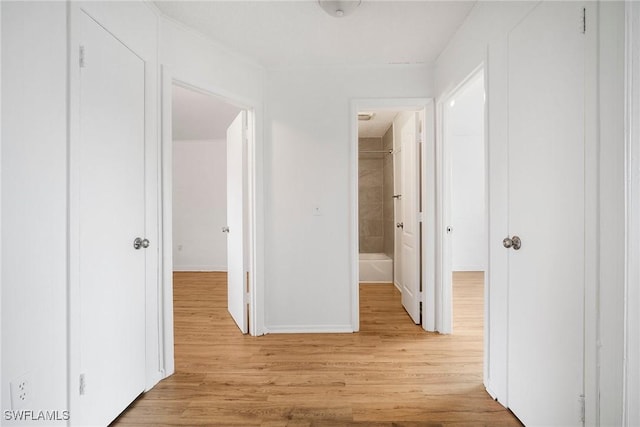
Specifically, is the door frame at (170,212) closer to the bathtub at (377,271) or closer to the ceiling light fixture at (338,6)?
the ceiling light fixture at (338,6)

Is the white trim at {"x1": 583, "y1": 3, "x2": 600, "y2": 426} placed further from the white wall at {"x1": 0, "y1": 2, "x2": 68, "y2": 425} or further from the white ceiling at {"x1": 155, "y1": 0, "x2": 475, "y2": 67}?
the white wall at {"x1": 0, "y1": 2, "x2": 68, "y2": 425}

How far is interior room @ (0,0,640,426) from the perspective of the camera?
1.17 m

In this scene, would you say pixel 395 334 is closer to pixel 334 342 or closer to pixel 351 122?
pixel 334 342

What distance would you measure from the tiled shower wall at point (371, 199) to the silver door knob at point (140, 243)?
4.39 meters

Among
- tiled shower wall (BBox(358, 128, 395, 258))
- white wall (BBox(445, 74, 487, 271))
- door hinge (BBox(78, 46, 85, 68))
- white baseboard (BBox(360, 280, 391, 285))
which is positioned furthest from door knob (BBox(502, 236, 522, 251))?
white wall (BBox(445, 74, 487, 271))

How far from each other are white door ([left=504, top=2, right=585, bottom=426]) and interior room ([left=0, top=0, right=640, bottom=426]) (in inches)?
0.4

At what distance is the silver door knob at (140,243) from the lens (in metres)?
1.84

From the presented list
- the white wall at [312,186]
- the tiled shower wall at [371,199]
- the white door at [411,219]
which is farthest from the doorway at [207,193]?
the tiled shower wall at [371,199]

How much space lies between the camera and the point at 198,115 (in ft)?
16.3

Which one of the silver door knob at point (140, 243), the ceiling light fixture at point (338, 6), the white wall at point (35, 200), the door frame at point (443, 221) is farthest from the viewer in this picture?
the door frame at point (443, 221)

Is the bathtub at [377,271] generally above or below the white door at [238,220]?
below

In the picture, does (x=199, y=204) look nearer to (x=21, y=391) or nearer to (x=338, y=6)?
(x=338, y=6)

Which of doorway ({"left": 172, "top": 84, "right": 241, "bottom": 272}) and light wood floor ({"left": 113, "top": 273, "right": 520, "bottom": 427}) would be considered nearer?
light wood floor ({"left": 113, "top": 273, "right": 520, "bottom": 427})

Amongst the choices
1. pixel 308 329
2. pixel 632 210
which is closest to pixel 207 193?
pixel 308 329
